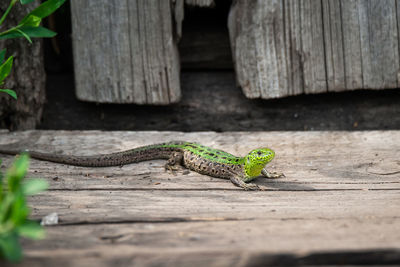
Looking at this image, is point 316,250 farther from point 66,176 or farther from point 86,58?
point 86,58

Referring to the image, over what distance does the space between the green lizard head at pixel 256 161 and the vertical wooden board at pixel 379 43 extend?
5.29ft

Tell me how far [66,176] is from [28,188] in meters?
1.91

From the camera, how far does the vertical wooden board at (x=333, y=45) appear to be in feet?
14.1

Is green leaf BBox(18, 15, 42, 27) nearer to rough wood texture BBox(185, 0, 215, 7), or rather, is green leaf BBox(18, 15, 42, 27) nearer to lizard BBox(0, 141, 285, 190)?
lizard BBox(0, 141, 285, 190)

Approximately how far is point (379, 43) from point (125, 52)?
2.65 m

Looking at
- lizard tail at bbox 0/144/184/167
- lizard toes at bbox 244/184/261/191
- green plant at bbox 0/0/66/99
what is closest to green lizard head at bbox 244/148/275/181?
lizard toes at bbox 244/184/261/191

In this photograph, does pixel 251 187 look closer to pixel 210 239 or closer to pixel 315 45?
pixel 210 239

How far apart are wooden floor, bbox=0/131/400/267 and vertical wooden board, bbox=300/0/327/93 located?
0.55 metres

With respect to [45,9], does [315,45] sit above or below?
below

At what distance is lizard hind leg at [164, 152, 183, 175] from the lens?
3868 mm

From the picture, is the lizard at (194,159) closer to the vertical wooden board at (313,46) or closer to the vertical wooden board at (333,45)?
the vertical wooden board at (313,46)

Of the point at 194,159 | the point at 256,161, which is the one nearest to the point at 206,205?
the point at 256,161

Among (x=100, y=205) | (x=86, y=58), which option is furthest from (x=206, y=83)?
(x=100, y=205)

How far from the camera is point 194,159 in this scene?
3941mm
